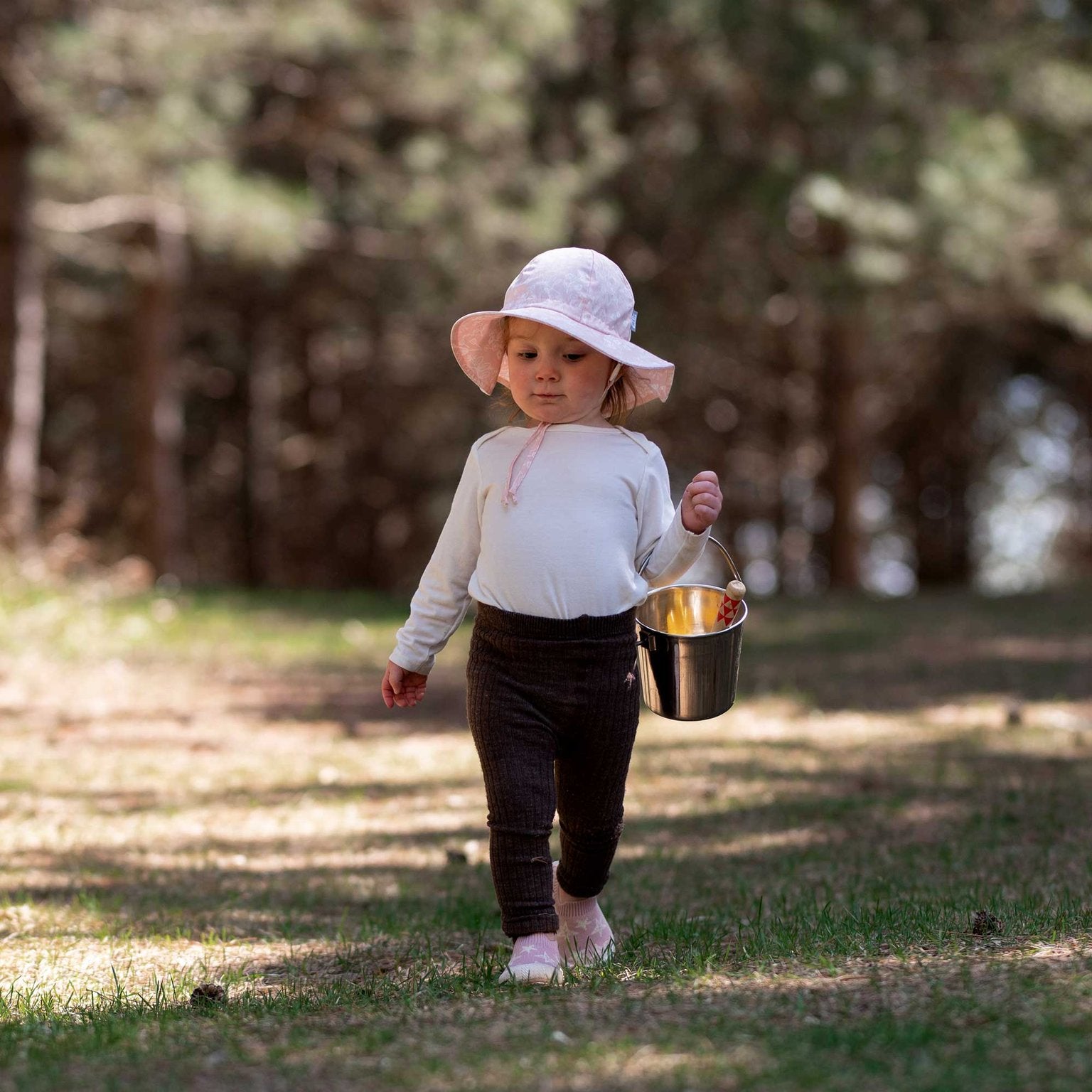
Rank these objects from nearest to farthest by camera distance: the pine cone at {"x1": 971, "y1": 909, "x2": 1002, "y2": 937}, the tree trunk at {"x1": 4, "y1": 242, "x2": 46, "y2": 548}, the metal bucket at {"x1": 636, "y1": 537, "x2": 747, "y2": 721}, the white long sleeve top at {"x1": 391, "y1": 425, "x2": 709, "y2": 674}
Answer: the pine cone at {"x1": 971, "y1": 909, "x2": 1002, "y2": 937}
the white long sleeve top at {"x1": 391, "y1": 425, "x2": 709, "y2": 674}
the metal bucket at {"x1": 636, "y1": 537, "x2": 747, "y2": 721}
the tree trunk at {"x1": 4, "y1": 242, "x2": 46, "y2": 548}

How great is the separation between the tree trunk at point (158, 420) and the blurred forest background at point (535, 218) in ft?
0.14

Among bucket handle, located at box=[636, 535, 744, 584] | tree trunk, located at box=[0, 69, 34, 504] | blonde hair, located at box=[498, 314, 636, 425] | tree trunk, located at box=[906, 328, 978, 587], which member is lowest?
tree trunk, located at box=[906, 328, 978, 587]

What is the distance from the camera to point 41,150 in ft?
41.3

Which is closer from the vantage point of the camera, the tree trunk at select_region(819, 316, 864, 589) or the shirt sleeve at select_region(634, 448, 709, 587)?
the shirt sleeve at select_region(634, 448, 709, 587)

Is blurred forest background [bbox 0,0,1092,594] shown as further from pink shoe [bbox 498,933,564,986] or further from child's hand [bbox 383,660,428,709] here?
pink shoe [bbox 498,933,564,986]

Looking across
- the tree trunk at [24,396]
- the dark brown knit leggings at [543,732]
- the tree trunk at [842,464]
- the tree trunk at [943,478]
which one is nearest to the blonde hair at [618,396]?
the dark brown knit leggings at [543,732]

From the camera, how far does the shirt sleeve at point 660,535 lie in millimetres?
3371

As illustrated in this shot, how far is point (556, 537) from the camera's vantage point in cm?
325

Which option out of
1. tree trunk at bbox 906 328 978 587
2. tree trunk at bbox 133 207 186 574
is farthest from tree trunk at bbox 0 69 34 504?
tree trunk at bbox 906 328 978 587

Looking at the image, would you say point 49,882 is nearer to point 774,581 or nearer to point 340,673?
point 340,673

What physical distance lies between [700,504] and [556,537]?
0.33 m

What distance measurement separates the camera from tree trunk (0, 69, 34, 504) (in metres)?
12.3

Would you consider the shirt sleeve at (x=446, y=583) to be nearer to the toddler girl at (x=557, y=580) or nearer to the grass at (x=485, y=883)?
the toddler girl at (x=557, y=580)

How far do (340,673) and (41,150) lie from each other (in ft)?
20.7
